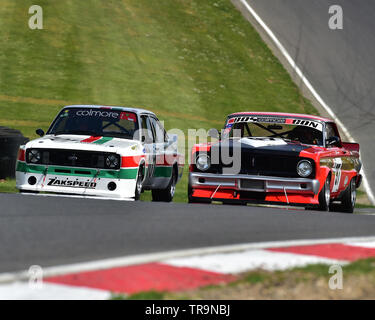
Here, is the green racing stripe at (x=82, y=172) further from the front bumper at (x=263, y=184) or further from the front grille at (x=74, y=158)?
the front bumper at (x=263, y=184)

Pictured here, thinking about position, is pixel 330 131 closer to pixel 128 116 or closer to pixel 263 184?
pixel 263 184

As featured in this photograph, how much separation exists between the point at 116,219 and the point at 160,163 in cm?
448

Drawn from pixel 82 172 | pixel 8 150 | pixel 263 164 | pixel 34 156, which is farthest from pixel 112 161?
pixel 8 150

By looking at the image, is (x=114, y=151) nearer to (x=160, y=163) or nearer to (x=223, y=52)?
(x=160, y=163)

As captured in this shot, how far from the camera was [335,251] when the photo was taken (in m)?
7.14

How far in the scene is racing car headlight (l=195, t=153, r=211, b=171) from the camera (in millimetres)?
12039

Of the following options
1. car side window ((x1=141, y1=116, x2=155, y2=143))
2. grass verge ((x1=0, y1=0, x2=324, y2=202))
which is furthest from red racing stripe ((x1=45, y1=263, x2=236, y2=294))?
grass verge ((x1=0, y1=0, x2=324, y2=202))

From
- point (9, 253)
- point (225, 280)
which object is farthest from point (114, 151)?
point (225, 280)

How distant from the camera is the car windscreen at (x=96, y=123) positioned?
12.8 meters

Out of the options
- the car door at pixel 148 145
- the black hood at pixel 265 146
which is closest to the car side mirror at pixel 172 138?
the car door at pixel 148 145

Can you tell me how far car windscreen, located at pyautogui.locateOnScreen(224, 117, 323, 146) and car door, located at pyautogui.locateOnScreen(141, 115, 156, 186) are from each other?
114cm

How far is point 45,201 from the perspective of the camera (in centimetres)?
1056

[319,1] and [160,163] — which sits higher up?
[319,1]

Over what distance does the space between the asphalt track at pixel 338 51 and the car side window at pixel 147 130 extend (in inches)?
382
